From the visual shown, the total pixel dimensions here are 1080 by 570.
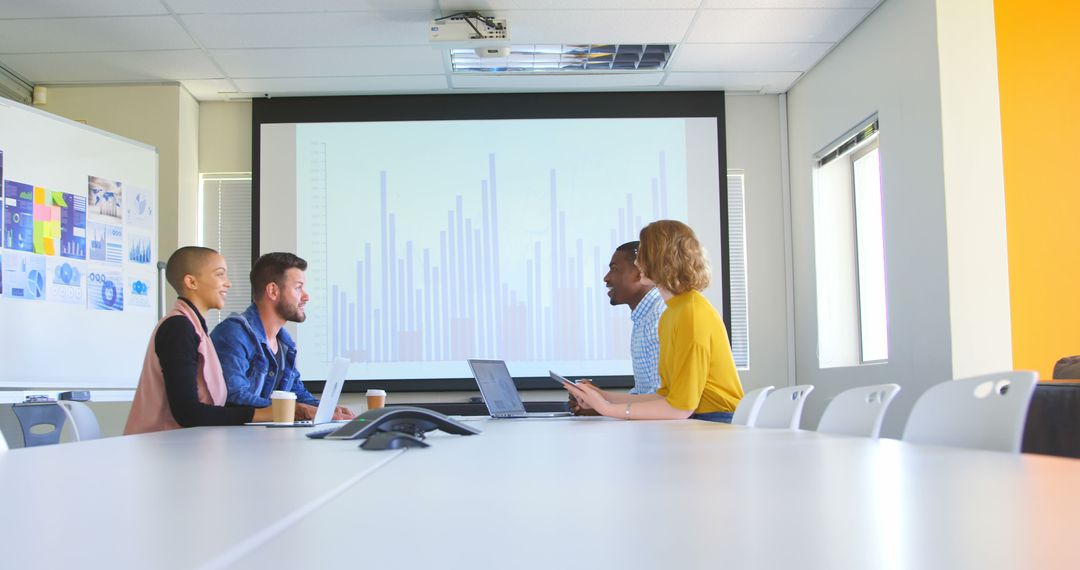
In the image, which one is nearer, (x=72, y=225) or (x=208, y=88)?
(x=72, y=225)

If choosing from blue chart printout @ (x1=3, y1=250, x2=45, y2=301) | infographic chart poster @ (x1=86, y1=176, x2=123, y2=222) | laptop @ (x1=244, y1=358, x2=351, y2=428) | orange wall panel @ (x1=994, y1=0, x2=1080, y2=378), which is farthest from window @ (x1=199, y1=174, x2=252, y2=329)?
orange wall panel @ (x1=994, y1=0, x2=1080, y2=378)

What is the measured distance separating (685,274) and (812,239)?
315 centimetres

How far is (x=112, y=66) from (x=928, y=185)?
4897 millimetres

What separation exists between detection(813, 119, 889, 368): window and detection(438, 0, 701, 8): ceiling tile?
155cm

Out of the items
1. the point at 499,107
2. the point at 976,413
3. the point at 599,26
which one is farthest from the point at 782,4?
the point at 976,413

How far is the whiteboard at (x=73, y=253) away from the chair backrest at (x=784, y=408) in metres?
3.74

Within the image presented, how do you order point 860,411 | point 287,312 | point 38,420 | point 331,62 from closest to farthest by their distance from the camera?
1. point 860,411
2. point 287,312
3. point 38,420
4. point 331,62

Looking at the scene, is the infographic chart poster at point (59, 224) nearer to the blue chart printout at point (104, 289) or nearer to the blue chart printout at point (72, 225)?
the blue chart printout at point (72, 225)

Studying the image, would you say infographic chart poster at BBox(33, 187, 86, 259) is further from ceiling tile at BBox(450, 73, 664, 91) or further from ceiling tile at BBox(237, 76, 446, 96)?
ceiling tile at BBox(450, 73, 664, 91)

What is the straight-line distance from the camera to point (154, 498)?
2.95 feet

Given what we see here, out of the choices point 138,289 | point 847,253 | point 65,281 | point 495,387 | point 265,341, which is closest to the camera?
point 495,387

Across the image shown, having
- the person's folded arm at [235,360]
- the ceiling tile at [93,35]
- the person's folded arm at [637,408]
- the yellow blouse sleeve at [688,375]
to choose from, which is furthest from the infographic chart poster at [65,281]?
the yellow blouse sleeve at [688,375]

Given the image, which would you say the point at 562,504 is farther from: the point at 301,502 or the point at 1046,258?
the point at 1046,258

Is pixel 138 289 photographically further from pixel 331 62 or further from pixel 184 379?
pixel 184 379
